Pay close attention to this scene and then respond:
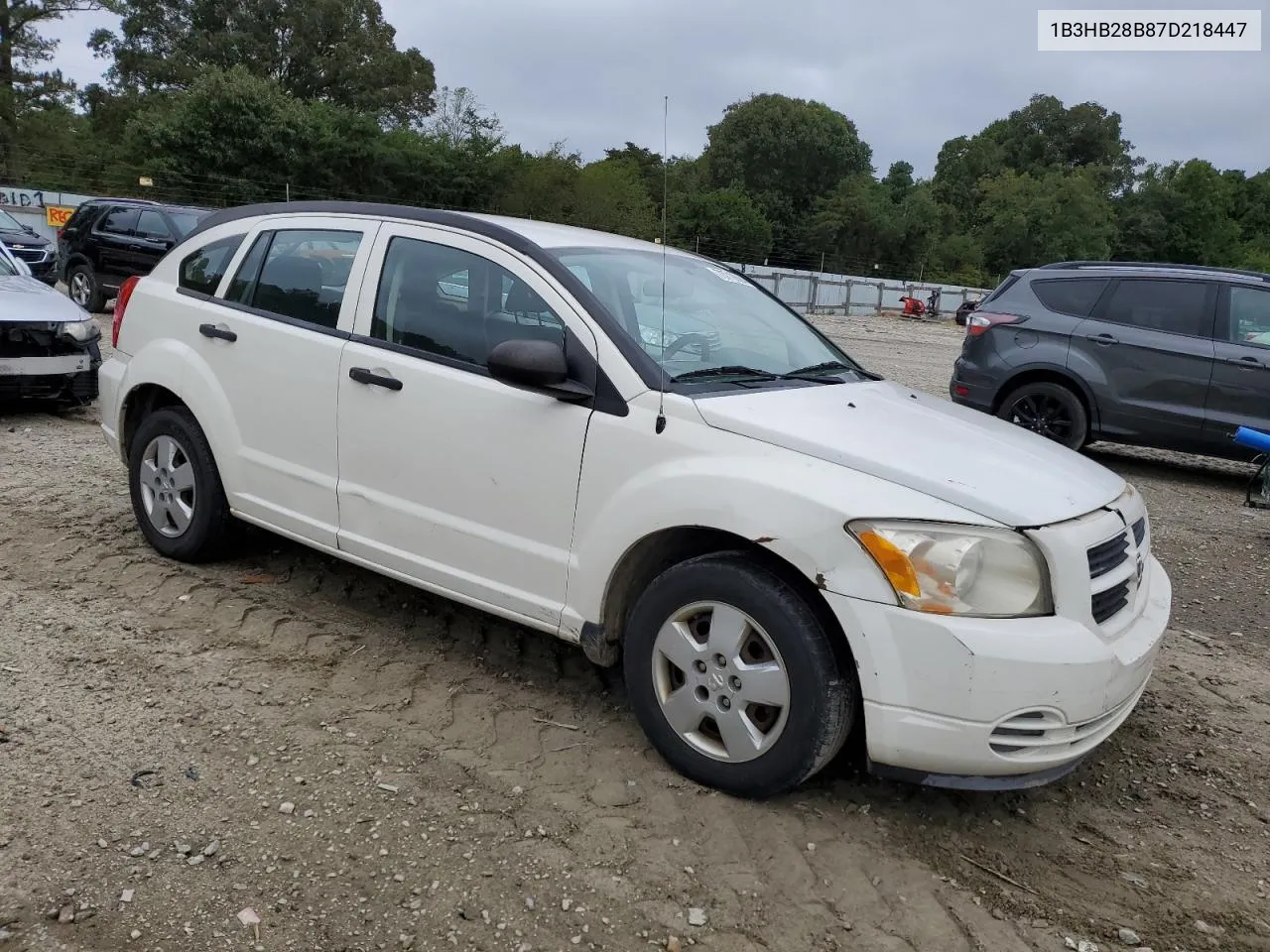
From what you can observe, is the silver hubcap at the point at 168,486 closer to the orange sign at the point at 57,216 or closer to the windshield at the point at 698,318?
the windshield at the point at 698,318

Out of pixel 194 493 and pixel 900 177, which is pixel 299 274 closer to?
pixel 194 493

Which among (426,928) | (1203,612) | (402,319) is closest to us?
(426,928)

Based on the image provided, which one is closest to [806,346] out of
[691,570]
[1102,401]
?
[691,570]

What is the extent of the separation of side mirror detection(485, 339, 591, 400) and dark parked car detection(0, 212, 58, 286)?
15403 mm

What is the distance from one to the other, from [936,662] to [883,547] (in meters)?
0.33

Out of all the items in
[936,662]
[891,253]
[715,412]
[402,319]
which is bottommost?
[936,662]

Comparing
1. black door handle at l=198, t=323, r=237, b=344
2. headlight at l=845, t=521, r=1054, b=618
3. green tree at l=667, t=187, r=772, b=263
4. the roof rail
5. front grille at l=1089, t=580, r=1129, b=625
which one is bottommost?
front grille at l=1089, t=580, r=1129, b=625

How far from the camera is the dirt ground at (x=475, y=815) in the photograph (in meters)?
2.53

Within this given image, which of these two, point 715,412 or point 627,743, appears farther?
point 627,743

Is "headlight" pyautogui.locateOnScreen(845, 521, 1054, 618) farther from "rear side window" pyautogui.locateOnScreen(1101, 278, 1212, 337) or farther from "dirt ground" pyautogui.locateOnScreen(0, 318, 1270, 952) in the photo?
"rear side window" pyautogui.locateOnScreen(1101, 278, 1212, 337)

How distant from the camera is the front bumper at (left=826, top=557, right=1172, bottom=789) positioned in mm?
2662

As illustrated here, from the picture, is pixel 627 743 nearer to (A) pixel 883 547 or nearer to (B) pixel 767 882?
(B) pixel 767 882

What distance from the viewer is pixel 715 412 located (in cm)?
309

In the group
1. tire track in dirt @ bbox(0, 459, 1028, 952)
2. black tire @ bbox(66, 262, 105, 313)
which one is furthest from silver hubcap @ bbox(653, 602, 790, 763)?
black tire @ bbox(66, 262, 105, 313)
